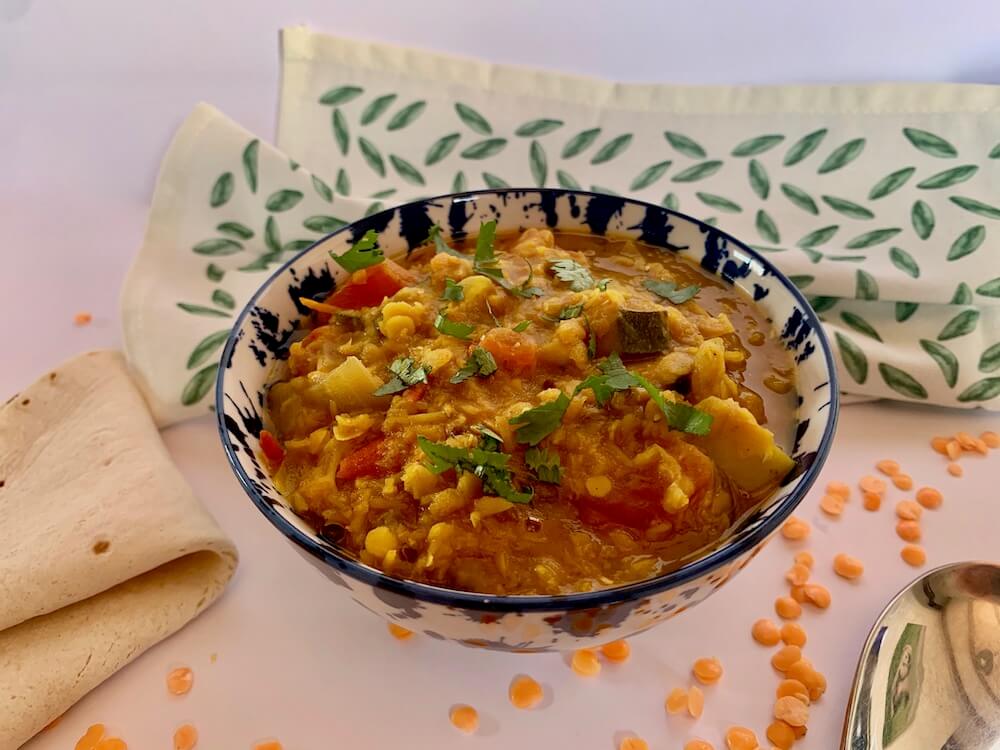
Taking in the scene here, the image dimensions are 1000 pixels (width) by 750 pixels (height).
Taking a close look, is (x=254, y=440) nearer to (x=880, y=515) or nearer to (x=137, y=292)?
(x=137, y=292)

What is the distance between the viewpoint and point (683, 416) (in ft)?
6.81

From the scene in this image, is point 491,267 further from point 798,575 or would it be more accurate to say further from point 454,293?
point 798,575

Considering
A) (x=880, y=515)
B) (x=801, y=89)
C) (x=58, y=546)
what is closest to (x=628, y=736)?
(x=880, y=515)

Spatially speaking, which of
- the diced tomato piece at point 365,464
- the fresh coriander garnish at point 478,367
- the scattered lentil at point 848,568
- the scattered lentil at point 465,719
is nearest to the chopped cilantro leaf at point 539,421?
the fresh coriander garnish at point 478,367

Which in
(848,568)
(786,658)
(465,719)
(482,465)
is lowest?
(465,719)

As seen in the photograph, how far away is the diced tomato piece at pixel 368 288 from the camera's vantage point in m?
2.68

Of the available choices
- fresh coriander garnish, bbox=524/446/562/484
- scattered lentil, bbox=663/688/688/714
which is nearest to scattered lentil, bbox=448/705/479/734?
scattered lentil, bbox=663/688/688/714

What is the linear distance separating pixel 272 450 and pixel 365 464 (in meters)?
0.30

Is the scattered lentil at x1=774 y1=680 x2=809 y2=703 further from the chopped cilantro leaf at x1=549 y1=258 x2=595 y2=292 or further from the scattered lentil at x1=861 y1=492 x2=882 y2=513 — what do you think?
the chopped cilantro leaf at x1=549 y1=258 x2=595 y2=292

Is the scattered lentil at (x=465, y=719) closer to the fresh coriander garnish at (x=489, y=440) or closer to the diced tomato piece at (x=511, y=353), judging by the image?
the fresh coriander garnish at (x=489, y=440)

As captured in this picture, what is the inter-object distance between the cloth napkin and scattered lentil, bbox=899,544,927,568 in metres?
0.65

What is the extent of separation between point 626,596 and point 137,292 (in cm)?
248

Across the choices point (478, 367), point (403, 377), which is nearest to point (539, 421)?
point (478, 367)

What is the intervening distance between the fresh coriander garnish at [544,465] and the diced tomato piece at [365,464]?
37 cm
